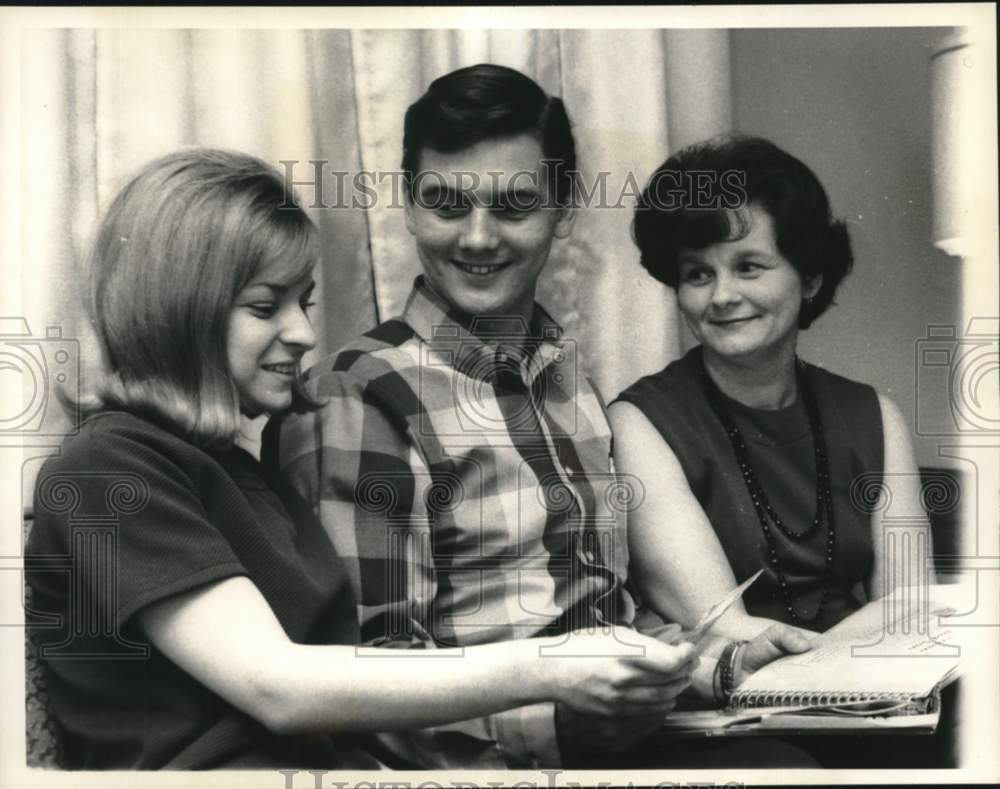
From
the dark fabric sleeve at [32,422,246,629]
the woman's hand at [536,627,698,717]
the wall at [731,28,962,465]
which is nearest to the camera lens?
the dark fabric sleeve at [32,422,246,629]

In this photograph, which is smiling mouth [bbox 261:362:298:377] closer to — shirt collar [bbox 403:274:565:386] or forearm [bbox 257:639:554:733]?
shirt collar [bbox 403:274:565:386]

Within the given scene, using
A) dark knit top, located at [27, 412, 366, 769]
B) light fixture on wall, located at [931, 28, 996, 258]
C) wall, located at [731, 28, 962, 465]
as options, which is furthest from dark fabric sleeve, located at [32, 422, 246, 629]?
light fixture on wall, located at [931, 28, 996, 258]

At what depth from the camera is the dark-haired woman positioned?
1584mm

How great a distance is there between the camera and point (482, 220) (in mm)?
1568

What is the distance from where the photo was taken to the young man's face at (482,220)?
1.57 metres

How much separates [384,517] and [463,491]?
3.6 inches

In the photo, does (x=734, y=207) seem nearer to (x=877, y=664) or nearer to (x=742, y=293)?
(x=742, y=293)

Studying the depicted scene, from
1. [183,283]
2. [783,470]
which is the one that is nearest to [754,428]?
[783,470]

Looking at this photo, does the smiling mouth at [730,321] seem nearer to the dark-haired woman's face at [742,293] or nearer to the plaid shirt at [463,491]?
the dark-haired woman's face at [742,293]

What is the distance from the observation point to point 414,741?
5.05 ft

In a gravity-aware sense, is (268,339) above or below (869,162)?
below

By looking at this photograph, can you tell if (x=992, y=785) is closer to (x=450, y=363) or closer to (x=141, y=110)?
(x=450, y=363)

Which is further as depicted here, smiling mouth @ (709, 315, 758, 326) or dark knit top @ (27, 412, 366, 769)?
smiling mouth @ (709, 315, 758, 326)

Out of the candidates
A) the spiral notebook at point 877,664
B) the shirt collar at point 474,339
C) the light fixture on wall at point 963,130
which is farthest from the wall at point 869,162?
the shirt collar at point 474,339
